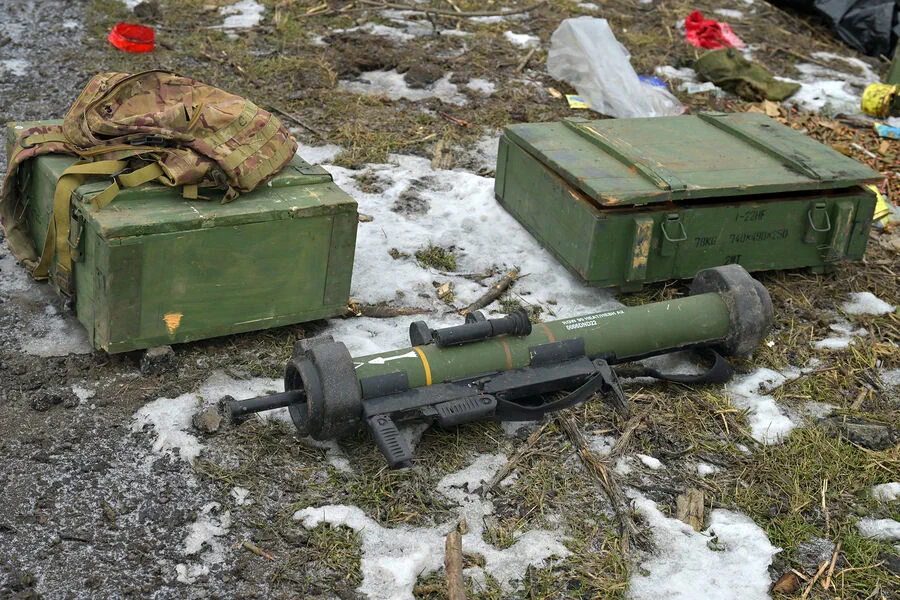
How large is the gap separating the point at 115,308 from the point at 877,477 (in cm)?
313

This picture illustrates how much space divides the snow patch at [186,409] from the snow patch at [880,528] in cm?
234

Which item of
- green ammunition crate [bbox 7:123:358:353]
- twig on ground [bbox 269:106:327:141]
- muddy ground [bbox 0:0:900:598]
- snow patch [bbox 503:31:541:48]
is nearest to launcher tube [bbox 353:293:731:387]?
muddy ground [bbox 0:0:900:598]

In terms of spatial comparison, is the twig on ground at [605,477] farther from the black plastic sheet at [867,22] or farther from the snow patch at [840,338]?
the black plastic sheet at [867,22]

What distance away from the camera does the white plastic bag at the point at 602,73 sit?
23.3 feet

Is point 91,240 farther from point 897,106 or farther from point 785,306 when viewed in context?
point 897,106

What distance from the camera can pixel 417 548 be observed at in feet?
10.5

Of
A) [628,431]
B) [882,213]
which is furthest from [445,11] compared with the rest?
[628,431]

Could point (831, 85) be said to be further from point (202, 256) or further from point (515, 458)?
point (202, 256)

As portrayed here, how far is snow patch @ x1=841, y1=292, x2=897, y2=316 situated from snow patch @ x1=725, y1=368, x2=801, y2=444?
2.78 ft

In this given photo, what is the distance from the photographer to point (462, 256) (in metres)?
5.23

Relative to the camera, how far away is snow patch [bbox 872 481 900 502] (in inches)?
142

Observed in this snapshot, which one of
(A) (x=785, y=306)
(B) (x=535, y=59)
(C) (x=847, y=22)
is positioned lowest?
(A) (x=785, y=306)

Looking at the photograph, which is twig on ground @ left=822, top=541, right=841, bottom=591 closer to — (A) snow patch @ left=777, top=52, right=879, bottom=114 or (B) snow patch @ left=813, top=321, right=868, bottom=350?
(B) snow patch @ left=813, top=321, right=868, bottom=350

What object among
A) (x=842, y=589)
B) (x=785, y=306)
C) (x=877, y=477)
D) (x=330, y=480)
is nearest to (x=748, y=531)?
(x=842, y=589)
